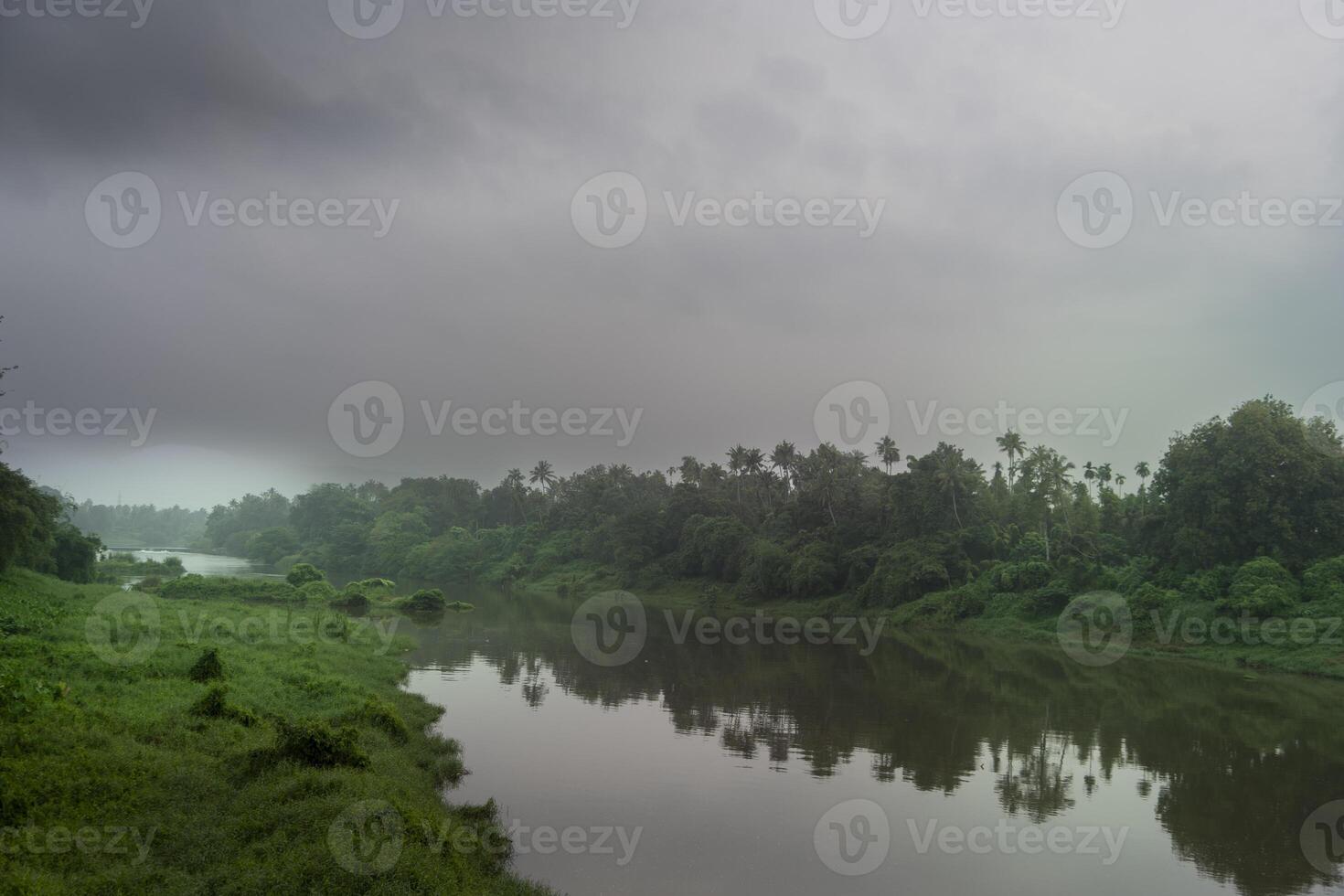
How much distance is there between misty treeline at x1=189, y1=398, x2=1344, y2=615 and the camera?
43.9 meters

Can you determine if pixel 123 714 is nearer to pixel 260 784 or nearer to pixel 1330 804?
pixel 260 784

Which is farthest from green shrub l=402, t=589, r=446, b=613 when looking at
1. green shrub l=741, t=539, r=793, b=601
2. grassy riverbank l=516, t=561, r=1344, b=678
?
green shrub l=741, t=539, r=793, b=601

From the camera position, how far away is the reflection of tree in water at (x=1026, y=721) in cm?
1898

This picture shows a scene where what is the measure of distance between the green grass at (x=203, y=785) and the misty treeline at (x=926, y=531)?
44363 millimetres

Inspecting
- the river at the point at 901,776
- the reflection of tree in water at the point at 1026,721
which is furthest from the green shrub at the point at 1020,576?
the river at the point at 901,776

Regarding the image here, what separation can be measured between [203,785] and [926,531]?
6116cm

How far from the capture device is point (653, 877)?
14.2m

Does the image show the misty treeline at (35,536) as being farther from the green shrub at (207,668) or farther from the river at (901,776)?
the river at (901,776)

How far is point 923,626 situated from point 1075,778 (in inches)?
1525

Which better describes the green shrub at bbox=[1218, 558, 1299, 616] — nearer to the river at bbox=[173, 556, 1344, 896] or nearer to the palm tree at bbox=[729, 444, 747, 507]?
the river at bbox=[173, 556, 1344, 896]

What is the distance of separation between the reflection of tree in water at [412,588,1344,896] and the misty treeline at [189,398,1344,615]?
9.83 m

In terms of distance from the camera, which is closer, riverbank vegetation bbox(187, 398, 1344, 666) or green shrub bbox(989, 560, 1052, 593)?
riverbank vegetation bbox(187, 398, 1344, 666)

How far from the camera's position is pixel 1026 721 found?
28.2 m

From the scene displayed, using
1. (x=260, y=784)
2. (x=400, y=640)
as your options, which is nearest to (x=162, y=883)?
(x=260, y=784)
